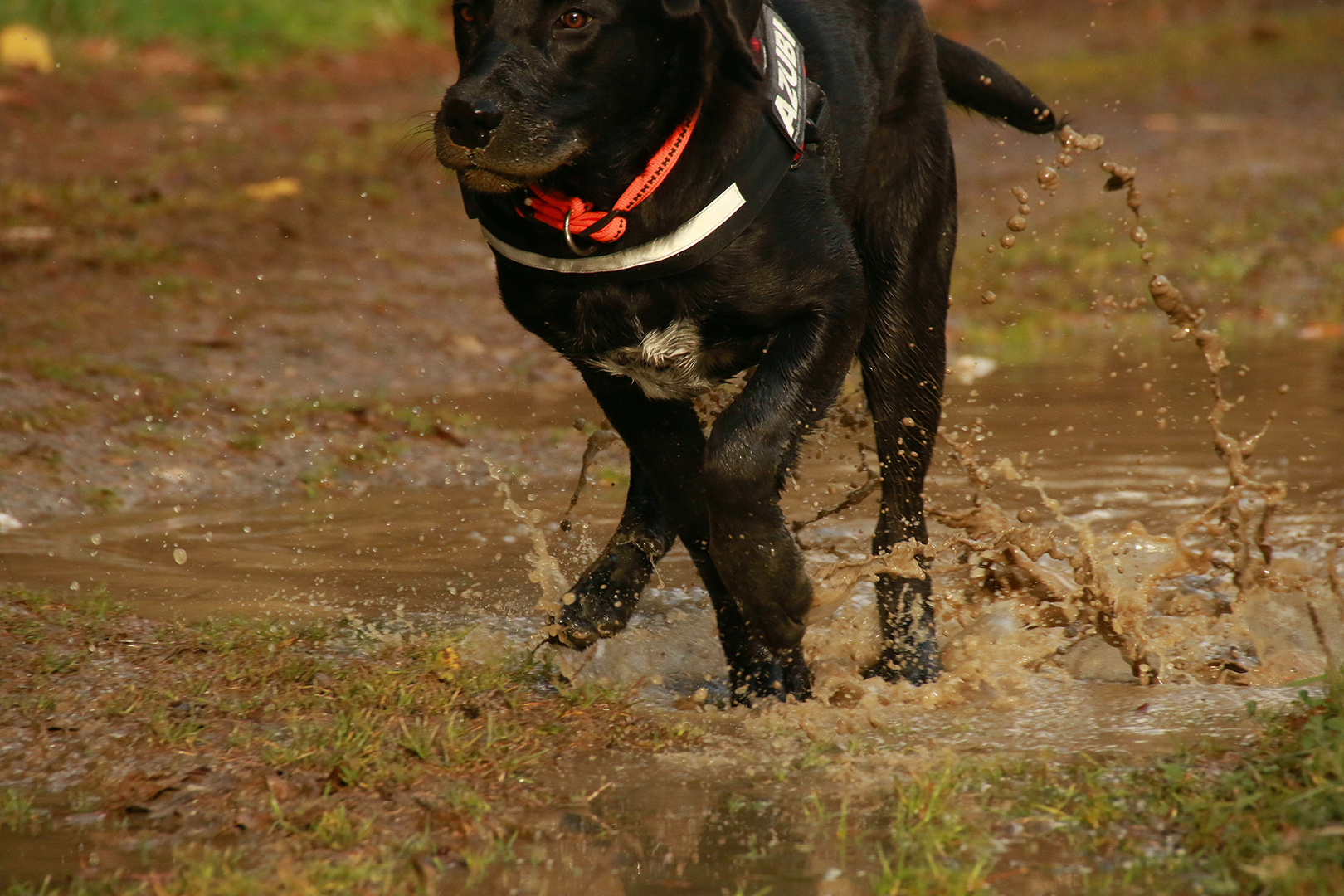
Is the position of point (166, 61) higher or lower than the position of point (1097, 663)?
lower

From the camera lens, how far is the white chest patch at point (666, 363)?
116 inches

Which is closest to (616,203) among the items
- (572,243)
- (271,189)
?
(572,243)

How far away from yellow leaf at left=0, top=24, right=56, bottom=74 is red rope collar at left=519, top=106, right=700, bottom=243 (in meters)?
8.55

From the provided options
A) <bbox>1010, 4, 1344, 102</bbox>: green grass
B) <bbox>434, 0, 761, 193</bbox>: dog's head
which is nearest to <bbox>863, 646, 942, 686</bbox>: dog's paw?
<bbox>434, 0, 761, 193</bbox>: dog's head

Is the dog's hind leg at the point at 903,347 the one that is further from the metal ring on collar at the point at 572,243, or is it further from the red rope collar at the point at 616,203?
the metal ring on collar at the point at 572,243

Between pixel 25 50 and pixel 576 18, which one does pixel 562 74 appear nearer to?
pixel 576 18

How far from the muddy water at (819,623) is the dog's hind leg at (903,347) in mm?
118

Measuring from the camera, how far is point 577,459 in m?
Result: 5.16

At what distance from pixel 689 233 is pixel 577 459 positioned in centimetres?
240

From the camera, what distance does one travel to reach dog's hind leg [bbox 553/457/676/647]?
3.28 m

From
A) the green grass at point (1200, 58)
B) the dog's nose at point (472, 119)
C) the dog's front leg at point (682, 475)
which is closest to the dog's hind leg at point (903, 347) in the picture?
the dog's front leg at point (682, 475)

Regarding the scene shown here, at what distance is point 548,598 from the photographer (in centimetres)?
348

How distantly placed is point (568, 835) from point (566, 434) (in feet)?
10.1

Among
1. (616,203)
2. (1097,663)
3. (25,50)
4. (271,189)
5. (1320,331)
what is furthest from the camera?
(25,50)
